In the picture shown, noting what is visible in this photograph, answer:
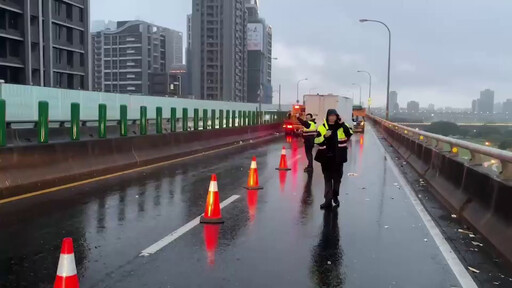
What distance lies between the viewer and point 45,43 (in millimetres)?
72625

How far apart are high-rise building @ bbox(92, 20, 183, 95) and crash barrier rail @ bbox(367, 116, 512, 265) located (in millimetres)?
145374

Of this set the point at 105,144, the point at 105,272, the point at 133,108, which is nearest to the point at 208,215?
the point at 105,272

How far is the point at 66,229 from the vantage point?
293 inches

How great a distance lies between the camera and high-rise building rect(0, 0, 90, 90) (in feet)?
217

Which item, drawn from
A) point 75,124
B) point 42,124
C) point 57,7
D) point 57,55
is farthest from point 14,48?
point 42,124

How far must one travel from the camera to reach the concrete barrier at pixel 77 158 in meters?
10.7

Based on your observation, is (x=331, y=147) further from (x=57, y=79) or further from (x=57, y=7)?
(x=57, y=7)

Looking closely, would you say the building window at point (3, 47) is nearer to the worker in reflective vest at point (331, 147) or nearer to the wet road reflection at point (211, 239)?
the worker in reflective vest at point (331, 147)

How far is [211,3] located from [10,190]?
153083 mm

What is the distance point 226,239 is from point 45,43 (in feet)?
241

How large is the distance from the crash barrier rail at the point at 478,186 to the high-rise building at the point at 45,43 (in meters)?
64.1

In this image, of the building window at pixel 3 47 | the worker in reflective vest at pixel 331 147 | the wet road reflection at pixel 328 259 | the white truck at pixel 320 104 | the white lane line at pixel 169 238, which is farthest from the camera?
the building window at pixel 3 47

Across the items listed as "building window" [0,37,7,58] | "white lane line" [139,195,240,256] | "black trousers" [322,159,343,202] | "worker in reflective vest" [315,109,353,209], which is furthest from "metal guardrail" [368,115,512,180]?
"building window" [0,37,7,58]

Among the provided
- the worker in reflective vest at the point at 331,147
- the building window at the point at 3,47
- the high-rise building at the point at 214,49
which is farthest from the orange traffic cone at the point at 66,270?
the high-rise building at the point at 214,49
